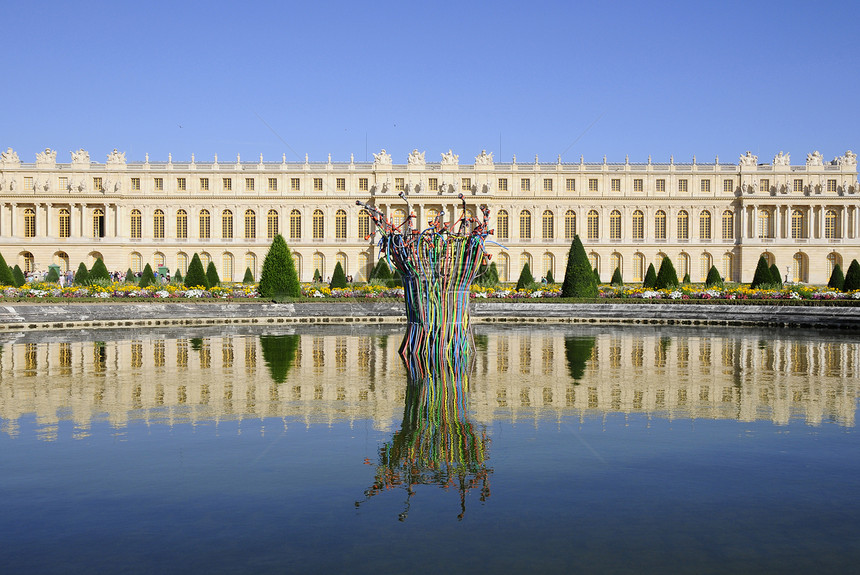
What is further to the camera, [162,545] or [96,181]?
[96,181]

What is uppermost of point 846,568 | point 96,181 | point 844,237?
point 96,181

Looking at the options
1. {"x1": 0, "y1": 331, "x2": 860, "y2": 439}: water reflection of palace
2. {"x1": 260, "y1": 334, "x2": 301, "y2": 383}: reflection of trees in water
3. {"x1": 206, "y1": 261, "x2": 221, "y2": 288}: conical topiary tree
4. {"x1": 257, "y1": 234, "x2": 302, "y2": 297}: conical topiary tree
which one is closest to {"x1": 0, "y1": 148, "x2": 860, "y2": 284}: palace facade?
{"x1": 206, "y1": 261, "x2": 221, "y2": 288}: conical topiary tree

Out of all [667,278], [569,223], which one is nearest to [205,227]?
[569,223]

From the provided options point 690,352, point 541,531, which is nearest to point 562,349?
point 690,352

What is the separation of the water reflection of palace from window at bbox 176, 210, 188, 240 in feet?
136

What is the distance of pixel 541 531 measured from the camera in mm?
6293

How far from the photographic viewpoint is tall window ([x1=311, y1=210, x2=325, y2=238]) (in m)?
60.4

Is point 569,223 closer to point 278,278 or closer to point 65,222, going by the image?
point 278,278

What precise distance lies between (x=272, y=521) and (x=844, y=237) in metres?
60.3

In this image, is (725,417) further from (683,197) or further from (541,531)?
(683,197)

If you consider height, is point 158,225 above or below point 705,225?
above

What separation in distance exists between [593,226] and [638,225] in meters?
3.11

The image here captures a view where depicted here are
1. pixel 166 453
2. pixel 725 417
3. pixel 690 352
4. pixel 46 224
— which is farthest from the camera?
pixel 46 224

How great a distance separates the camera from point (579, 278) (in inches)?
1276
